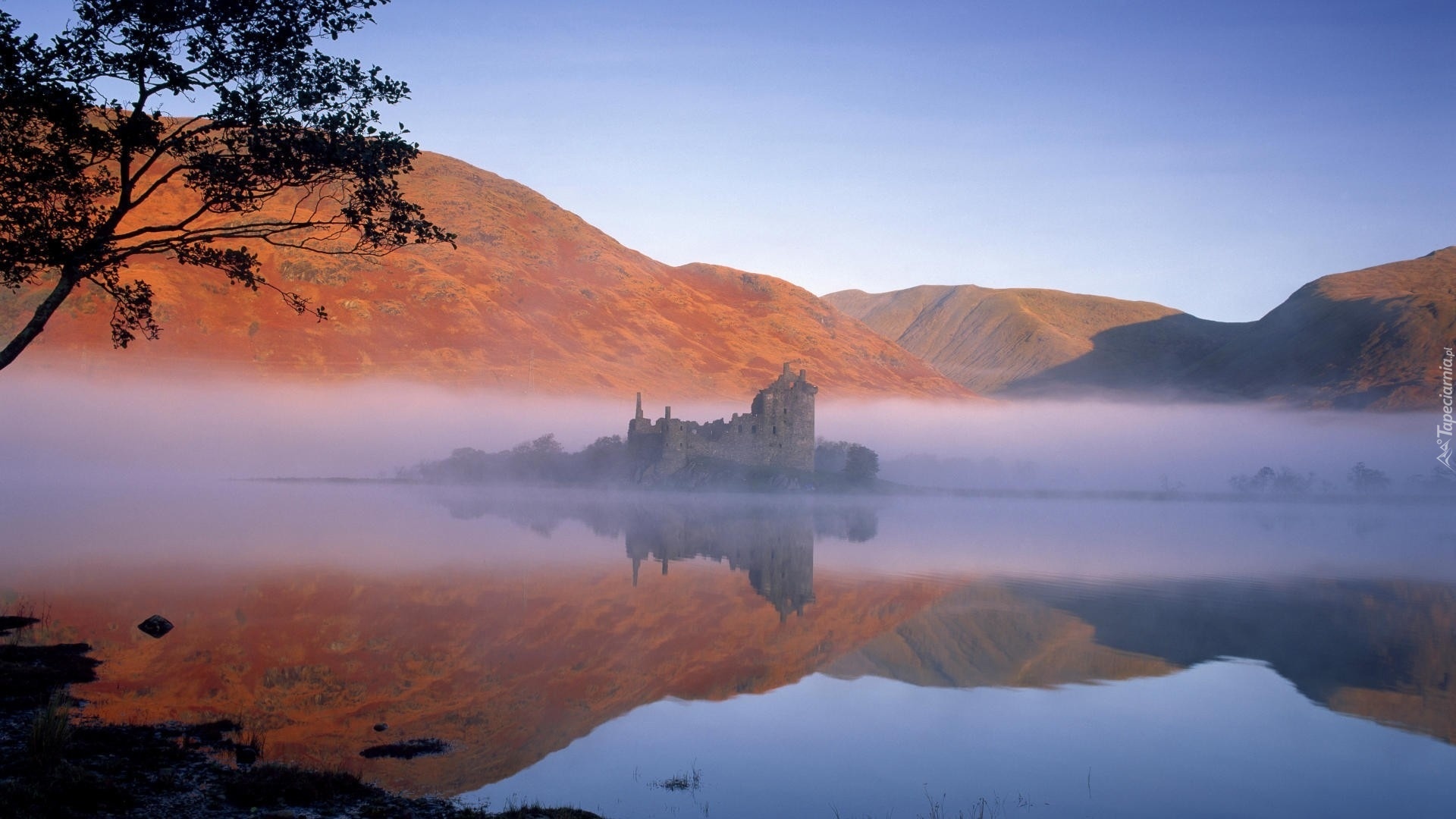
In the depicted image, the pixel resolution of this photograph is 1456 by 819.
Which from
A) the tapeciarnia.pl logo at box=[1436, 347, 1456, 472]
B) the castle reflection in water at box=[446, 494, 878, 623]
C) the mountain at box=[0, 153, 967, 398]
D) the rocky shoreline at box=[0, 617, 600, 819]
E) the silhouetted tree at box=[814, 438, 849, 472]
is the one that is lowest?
the castle reflection in water at box=[446, 494, 878, 623]

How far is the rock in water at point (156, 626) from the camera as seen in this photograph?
1898cm

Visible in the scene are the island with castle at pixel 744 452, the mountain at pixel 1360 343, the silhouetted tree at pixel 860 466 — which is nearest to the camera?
the island with castle at pixel 744 452

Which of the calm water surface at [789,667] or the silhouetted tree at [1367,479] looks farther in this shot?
the silhouetted tree at [1367,479]

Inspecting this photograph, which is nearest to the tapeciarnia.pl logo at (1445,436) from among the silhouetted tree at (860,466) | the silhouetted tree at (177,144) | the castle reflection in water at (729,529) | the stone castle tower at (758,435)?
the silhouetted tree at (860,466)

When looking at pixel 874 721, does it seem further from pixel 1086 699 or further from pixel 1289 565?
→ pixel 1289 565

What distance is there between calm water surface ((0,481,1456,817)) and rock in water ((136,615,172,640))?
0.27 metres

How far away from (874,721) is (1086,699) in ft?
13.9

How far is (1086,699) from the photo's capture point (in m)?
17.1

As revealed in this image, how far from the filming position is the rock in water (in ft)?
62.3

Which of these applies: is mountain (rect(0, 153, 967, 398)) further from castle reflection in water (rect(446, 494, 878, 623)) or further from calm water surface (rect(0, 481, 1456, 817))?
calm water surface (rect(0, 481, 1456, 817))

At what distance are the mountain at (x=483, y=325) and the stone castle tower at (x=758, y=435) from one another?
210 ft

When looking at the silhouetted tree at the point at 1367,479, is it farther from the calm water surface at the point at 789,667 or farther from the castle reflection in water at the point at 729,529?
the calm water surface at the point at 789,667

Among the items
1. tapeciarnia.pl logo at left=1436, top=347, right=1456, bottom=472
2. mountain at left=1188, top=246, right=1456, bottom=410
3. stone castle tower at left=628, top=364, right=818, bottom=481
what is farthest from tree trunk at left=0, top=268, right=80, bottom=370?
mountain at left=1188, top=246, right=1456, bottom=410

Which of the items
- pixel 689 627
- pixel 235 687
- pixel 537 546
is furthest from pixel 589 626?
pixel 537 546
